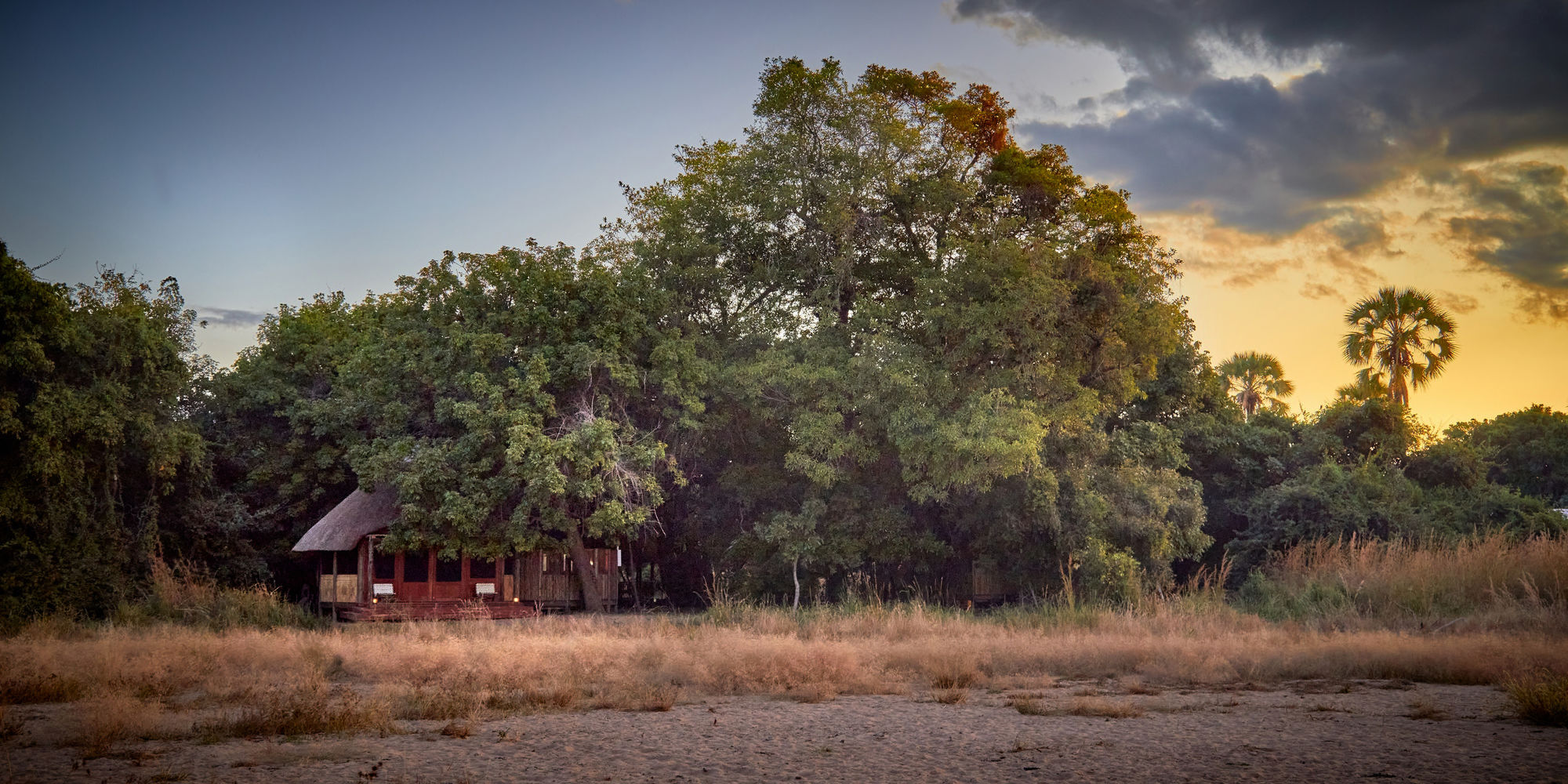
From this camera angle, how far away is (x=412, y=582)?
25.7 meters

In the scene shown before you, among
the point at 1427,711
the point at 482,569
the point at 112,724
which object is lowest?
the point at 1427,711

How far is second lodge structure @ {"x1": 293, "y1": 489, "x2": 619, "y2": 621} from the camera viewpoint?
24109 mm

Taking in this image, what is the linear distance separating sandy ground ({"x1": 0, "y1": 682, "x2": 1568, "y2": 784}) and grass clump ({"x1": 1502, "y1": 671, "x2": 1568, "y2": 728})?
0.59 feet

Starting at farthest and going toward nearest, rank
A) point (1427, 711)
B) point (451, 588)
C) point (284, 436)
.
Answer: point (284, 436)
point (451, 588)
point (1427, 711)

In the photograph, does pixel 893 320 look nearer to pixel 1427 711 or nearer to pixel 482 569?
pixel 482 569

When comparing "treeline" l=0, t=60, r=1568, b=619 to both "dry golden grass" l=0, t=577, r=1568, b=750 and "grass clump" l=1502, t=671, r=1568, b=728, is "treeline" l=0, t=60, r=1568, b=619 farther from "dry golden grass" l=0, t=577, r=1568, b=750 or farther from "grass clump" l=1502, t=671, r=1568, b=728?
"grass clump" l=1502, t=671, r=1568, b=728

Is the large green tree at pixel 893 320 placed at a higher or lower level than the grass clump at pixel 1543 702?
higher

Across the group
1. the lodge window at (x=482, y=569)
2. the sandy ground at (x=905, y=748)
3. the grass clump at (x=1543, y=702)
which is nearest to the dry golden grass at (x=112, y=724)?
the sandy ground at (x=905, y=748)

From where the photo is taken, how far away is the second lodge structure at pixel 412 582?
24109 mm

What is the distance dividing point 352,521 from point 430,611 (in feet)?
8.97

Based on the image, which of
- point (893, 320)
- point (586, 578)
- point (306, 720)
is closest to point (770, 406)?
point (893, 320)

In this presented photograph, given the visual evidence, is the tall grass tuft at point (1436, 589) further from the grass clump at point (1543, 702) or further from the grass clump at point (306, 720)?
the grass clump at point (306, 720)

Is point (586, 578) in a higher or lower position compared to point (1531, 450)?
lower

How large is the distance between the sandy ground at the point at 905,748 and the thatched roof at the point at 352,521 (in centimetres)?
1379
